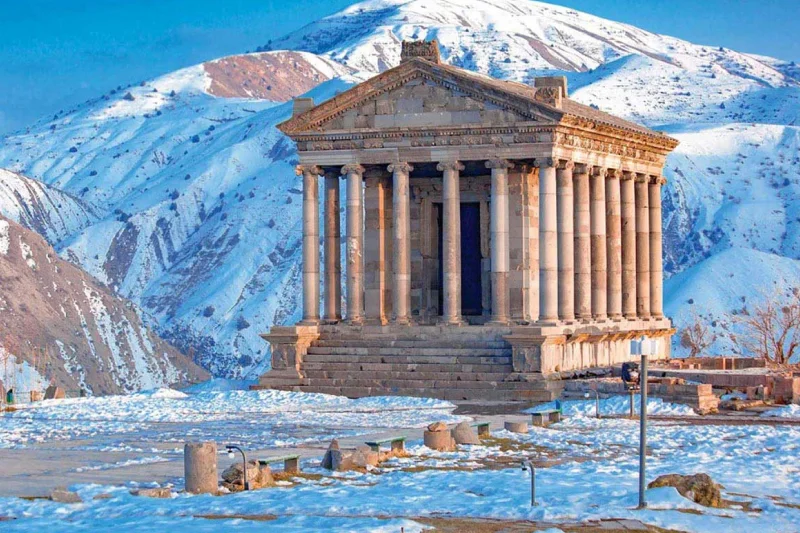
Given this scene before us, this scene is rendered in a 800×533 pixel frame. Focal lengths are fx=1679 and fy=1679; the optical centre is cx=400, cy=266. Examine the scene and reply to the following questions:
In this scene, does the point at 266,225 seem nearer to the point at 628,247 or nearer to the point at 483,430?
→ the point at 628,247

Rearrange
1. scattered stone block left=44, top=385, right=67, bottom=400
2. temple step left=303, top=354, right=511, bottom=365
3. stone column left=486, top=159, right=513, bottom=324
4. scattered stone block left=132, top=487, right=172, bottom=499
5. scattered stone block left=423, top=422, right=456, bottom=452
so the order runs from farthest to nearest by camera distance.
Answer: scattered stone block left=44, top=385, right=67, bottom=400 < stone column left=486, top=159, right=513, bottom=324 < temple step left=303, top=354, right=511, bottom=365 < scattered stone block left=423, top=422, right=456, bottom=452 < scattered stone block left=132, top=487, right=172, bottom=499

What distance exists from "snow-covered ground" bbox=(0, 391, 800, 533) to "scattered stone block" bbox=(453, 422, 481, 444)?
1.70ft

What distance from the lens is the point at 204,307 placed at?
433 ft

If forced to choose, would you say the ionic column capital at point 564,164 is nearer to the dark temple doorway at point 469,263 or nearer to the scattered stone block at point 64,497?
the dark temple doorway at point 469,263

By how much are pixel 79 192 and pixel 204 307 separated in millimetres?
68102

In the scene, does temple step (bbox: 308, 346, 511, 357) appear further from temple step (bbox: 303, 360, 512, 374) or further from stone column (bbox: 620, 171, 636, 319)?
stone column (bbox: 620, 171, 636, 319)

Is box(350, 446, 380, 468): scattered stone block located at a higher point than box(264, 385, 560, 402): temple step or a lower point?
lower

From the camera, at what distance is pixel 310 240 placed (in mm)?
55688

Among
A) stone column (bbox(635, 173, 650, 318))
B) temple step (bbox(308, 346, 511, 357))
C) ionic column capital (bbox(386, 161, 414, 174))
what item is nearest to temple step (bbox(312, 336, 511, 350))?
temple step (bbox(308, 346, 511, 357))

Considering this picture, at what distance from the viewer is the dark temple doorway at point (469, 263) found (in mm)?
58250

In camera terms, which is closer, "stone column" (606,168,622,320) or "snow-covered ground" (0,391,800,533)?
"snow-covered ground" (0,391,800,533)

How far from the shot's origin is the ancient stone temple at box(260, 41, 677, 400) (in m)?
51.2

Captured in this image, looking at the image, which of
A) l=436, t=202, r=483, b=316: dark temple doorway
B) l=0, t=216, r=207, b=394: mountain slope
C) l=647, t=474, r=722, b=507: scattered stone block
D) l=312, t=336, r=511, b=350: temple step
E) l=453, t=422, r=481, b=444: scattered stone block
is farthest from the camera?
l=0, t=216, r=207, b=394: mountain slope

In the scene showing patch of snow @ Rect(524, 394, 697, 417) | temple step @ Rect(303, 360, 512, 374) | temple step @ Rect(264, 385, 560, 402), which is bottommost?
patch of snow @ Rect(524, 394, 697, 417)
